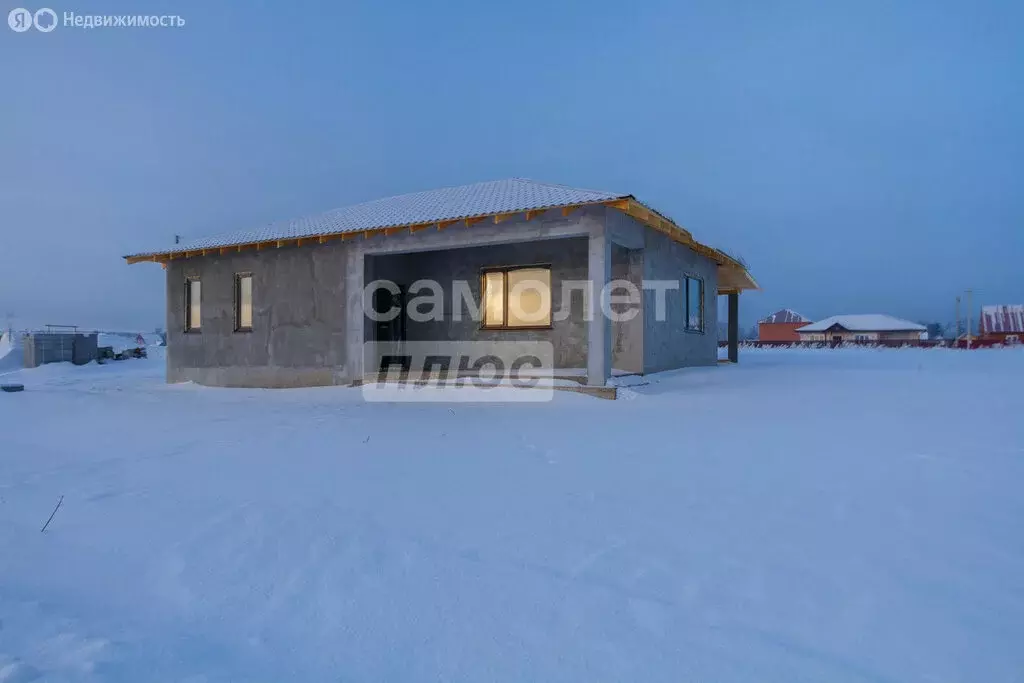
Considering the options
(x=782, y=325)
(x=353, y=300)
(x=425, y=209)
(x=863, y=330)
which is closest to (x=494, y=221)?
(x=425, y=209)

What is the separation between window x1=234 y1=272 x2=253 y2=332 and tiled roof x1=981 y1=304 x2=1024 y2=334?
2630 inches

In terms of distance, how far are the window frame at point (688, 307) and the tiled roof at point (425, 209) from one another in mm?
4453

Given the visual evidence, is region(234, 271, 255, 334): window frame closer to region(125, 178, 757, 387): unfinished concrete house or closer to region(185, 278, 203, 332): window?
region(125, 178, 757, 387): unfinished concrete house

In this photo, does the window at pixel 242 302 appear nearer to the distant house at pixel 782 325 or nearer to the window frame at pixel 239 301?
the window frame at pixel 239 301

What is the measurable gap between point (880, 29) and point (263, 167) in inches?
2688

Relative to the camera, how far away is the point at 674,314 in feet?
38.9

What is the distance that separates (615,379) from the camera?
29.6ft

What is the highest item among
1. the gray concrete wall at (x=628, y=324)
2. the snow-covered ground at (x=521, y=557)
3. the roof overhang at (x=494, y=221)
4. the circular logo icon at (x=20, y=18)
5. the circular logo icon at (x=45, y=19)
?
the circular logo icon at (x=20, y=18)

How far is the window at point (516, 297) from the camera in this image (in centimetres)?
1084

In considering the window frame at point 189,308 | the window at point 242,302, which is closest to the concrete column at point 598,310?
the window at point 242,302

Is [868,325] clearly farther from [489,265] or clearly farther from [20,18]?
[20,18]

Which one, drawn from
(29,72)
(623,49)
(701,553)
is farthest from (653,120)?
(701,553)

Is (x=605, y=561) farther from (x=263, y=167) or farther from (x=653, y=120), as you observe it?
(x=653, y=120)

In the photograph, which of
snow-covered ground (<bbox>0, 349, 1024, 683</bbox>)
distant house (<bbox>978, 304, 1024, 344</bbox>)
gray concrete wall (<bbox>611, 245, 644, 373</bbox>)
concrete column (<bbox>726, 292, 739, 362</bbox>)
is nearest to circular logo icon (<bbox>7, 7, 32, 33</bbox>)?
snow-covered ground (<bbox>0, 349, 1024, 683</bbox>)
